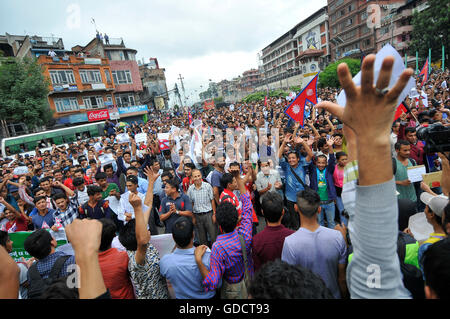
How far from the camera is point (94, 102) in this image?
32.3 metres

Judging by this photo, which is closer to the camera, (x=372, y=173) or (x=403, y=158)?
(x=372, y=173)

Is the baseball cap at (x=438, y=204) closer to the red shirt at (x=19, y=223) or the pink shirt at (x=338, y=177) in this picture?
the pink shirt at (x=338, y=177)

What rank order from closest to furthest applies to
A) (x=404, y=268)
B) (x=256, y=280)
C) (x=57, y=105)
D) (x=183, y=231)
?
(x=256, y=280)
(x=404, y=268)
(x=183, y=231)
(x=57, y=105)

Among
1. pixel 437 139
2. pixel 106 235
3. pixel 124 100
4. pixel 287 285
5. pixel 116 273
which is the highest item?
pixel 124 100

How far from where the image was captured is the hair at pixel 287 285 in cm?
110

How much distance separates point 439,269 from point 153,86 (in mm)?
60644

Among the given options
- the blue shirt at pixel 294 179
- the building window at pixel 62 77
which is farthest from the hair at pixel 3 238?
the building window at pixel 62 77

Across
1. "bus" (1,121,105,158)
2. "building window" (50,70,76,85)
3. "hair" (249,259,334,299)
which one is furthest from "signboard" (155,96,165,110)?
"hair" (249,259,334,299)

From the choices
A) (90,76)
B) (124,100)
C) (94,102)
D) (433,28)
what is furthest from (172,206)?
(433,28)

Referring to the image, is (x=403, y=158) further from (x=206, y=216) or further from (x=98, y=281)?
(x=98, y=281)

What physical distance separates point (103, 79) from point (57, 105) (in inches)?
280

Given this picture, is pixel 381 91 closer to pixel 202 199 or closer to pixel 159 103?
pixel 202 199

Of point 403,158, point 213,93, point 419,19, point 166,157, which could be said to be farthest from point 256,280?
point 213,93
